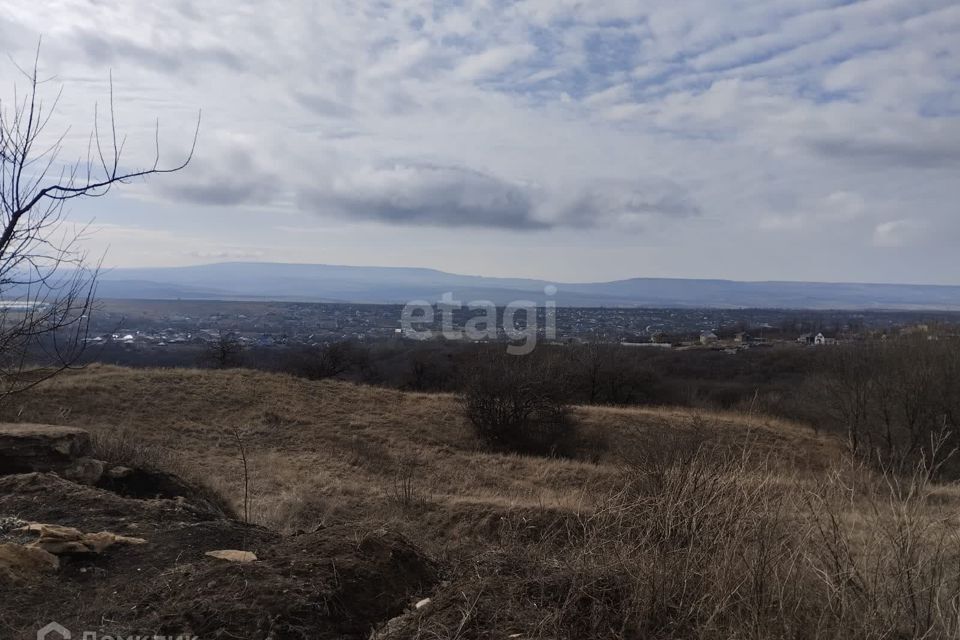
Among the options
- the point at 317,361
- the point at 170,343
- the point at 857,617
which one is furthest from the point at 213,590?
the point at 317,361

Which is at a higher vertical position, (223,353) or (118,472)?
(118,472)

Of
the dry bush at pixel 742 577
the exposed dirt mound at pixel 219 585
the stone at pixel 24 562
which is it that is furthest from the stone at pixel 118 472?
the dry bush at pixel 742 577

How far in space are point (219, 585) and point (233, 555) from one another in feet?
2.03

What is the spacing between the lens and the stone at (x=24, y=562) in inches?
148

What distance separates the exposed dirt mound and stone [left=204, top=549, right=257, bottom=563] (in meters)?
0.06

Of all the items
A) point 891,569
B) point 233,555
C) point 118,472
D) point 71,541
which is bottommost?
point 118,472

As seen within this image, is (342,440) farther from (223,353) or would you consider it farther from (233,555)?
(223,353)

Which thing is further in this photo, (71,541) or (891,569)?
(71,541)

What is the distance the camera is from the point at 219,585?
3.62 metres

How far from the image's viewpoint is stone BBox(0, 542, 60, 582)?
3761 millimetres

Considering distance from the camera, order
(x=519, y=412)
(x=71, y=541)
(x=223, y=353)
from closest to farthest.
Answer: (x=71, y=541) → (x=519, y=412) → (x=223, y=353)

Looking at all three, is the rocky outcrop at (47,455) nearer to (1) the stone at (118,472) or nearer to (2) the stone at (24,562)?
(1) the stone at (118,472)

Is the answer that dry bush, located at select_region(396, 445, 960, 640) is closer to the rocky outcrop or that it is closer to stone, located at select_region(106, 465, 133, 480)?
stone, located at select_region(106, 465, 133, 480)

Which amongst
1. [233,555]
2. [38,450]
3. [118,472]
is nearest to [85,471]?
[118,472]
